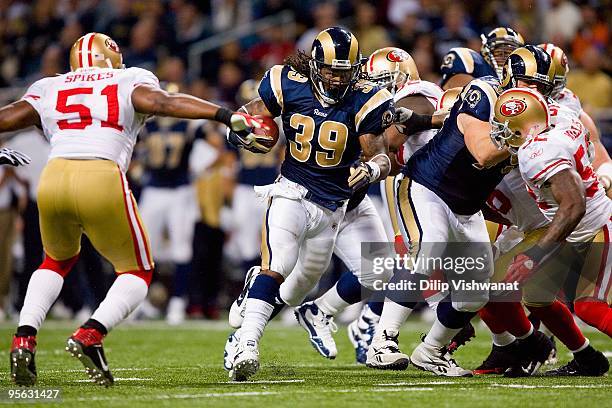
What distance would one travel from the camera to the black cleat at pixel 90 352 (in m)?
4.96

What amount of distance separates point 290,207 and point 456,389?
135 centimetres

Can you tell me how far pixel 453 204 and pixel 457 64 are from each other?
1.91m

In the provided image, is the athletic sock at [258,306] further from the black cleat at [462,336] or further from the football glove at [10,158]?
the black cleat at [462,336]

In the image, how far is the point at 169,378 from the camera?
5.87m

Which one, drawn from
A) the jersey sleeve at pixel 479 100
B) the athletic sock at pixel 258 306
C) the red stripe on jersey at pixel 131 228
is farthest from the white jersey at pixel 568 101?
the red stripe on jersey at pixel 131 228

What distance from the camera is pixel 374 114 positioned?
19.6ft

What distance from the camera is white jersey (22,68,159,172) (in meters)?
5.32

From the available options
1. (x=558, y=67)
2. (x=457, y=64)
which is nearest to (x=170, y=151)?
(x=457, y=64)

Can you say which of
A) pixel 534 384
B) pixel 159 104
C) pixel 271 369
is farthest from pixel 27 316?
pixel 534 384

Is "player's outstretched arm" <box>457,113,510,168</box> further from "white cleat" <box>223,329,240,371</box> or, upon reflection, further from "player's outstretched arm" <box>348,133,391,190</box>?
Result: "white cleat" <box>223,329,240,371</box>

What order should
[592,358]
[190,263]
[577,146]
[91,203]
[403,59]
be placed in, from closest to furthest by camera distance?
[91,203] < [577,146] < [592,358] < [403,59] < [190,263]

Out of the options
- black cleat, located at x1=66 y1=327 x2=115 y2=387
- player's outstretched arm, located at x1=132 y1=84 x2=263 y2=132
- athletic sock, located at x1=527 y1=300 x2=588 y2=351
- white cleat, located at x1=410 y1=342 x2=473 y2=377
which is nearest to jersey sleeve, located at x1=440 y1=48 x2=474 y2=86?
athletic sock, located at x1=527 y1=300 x2=588 y2=351

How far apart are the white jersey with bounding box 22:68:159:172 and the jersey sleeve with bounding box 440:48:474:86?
295 cm

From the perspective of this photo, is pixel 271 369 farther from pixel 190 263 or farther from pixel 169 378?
pixel 190 263
